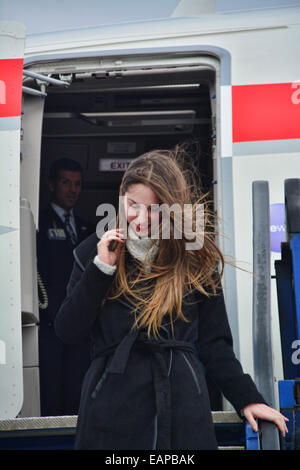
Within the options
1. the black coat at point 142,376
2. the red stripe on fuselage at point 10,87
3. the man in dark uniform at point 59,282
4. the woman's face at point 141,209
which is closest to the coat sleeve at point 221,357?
the black coat at point 142,376

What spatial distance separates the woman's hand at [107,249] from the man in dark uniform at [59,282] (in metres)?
2.53

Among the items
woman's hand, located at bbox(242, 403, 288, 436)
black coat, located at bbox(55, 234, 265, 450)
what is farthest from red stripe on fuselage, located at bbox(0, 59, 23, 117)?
woman's hand, located at bbox(242, 403, 288, 436)

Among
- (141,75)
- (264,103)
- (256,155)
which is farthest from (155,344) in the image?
(141,75)

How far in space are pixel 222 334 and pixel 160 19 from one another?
2.31m

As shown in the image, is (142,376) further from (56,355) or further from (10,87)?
(56,355)

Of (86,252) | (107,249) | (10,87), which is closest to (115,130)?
(10,87)

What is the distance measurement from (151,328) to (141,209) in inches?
14.5

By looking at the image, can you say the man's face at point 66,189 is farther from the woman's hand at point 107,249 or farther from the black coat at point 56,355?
the woman's hand at point 107,249

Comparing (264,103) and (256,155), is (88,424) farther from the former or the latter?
(264,103)

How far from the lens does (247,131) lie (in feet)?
10.4

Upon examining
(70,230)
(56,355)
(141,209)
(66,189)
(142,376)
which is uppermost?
(66,189)

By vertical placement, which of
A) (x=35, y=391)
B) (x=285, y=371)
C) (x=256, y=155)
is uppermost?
(x=256, y=155)

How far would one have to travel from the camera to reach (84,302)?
1726mm

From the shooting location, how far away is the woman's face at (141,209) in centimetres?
182
